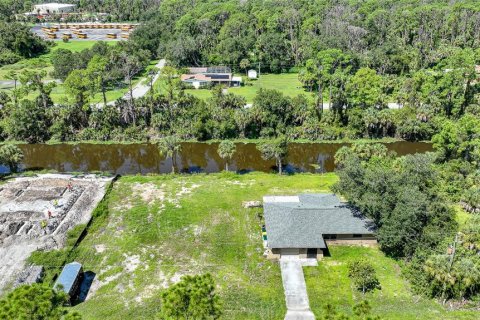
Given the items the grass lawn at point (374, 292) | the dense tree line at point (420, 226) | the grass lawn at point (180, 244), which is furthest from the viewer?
the grass lawn at point (180, 244)

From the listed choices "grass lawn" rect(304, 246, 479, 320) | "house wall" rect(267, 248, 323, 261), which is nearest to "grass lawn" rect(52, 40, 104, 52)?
"house wall" rect(267, 248, 323, 261)

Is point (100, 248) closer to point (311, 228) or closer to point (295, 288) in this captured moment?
point (295, 288)

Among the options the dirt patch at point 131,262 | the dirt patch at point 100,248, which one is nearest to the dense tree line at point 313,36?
the dirt patch at point 131,262

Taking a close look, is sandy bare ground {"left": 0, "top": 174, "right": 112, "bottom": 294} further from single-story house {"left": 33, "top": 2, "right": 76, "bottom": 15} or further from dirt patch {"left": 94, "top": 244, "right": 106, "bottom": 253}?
single-story house {"left": 33, "top": 2, "right": 76, "bottom": 15}

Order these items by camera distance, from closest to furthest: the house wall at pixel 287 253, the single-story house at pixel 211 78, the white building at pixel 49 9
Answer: the house wall at pixel 287 253 → the single-story house at pixel 211 78 → the white building at pixel 49 9

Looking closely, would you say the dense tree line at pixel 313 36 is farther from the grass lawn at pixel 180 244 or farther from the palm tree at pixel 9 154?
the palm tree at pixel 9 154

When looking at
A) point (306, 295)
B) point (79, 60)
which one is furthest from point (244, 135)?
point (79, 60)
